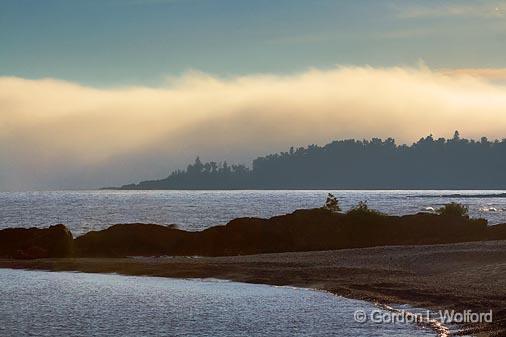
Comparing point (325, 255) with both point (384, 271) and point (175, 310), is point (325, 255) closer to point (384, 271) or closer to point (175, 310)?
point (384, 271)

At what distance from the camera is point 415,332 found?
21.6m

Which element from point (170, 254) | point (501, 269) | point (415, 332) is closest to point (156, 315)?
point (415, 332)

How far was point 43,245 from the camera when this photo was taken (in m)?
58.5

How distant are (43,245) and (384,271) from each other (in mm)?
31779

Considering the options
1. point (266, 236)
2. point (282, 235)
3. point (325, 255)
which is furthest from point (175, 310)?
point (282, 235)

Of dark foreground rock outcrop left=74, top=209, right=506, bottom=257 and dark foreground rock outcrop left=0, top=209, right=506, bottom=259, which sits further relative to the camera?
dark foreground rock outcrop left=74, top=209, right=506, bottom=257

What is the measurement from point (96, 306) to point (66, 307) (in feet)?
3.79

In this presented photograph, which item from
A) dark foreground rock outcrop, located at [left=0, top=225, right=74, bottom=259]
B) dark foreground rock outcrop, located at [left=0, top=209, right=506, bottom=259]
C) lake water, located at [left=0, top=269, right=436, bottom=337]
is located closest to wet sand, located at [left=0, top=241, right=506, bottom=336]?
lake water, located at [left=0, top=269, right=436, bottom=337]

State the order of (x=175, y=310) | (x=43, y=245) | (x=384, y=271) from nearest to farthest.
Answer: (x=175, y=310)
(x=384, y=271)
(x=43, y=245)

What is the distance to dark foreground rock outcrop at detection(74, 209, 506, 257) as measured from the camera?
64.6 meters

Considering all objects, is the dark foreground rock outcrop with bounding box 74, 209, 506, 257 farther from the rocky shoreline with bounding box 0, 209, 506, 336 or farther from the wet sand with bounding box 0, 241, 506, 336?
the wet sand with bounding box 0, 241, 506, 336

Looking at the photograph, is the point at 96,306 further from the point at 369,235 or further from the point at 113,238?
the point at 369,235

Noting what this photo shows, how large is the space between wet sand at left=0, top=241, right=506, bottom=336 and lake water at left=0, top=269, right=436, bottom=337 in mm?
2251

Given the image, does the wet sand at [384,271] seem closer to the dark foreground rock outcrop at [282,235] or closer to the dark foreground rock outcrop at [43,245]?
the dark foreground rock outcrop at [43,245]
